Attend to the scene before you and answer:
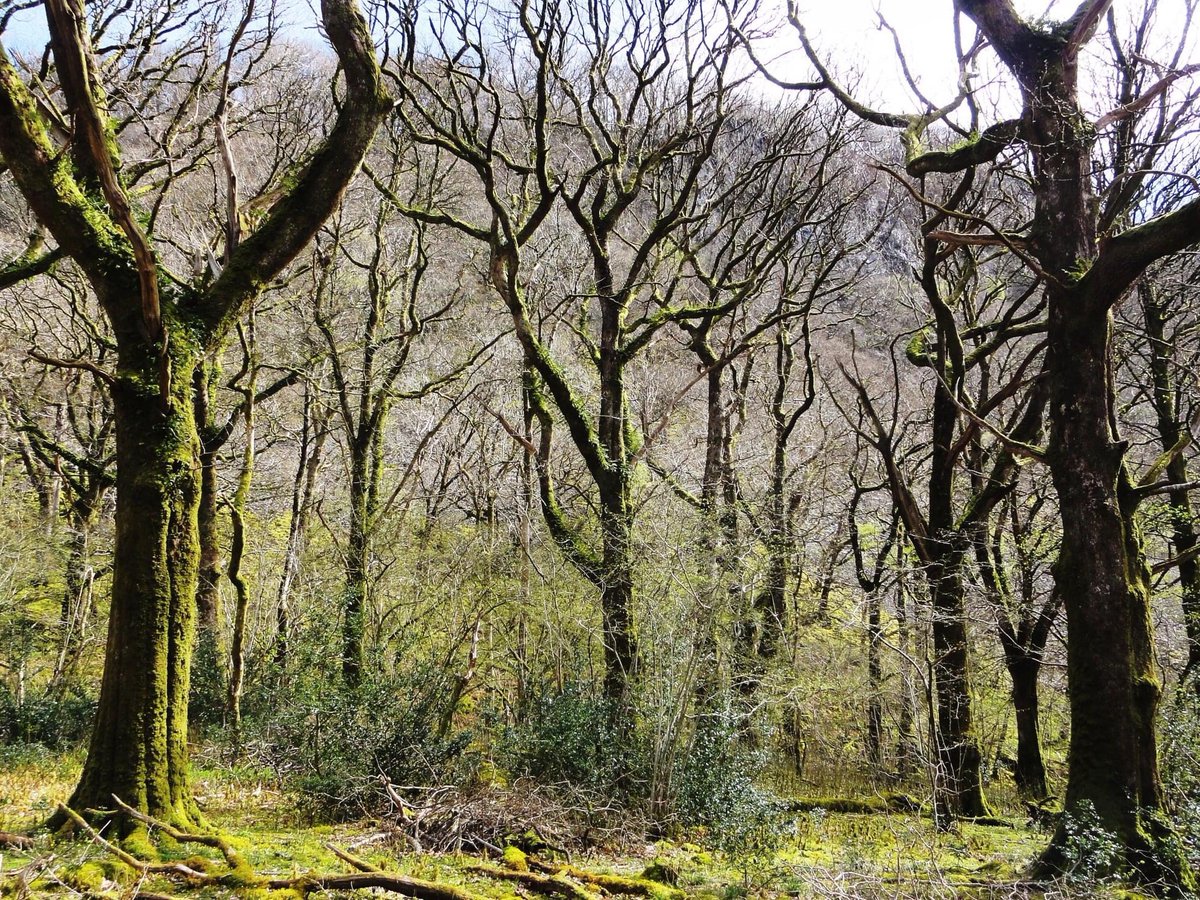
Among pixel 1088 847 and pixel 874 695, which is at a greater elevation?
pixel 874 695

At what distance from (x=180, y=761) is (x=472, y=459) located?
11.1 metres

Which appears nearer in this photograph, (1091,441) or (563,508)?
(1091,441)

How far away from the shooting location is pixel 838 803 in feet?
32.0

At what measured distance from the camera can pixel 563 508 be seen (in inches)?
431

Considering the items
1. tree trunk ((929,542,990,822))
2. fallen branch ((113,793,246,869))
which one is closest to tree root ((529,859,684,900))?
fallen branch ((113,793,246,869))

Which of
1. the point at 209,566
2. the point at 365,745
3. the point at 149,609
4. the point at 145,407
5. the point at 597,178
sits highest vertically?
the point at 597,178

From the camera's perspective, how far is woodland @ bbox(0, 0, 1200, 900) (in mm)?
4824

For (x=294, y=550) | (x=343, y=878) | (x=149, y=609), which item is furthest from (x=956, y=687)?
(x=294, y=550)

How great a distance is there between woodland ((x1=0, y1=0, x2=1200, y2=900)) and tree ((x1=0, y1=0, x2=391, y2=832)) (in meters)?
0.03

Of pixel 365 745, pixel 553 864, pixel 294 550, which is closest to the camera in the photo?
pixel 553 864

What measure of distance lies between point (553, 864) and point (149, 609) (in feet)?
10.1

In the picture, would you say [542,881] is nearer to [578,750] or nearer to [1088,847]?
[578,750]

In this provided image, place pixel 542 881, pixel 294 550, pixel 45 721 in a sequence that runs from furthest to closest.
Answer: pixel 294 550, pixel 45 721, pixel 542 881

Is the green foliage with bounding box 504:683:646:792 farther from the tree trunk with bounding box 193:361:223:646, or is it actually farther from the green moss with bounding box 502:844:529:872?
the tree trunk with bounding box 193:361:223:646
